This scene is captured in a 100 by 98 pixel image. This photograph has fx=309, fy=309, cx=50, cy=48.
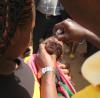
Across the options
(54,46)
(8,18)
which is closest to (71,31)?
(54,46)

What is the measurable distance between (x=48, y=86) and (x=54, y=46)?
0.19 m

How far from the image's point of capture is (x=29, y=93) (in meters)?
1.08

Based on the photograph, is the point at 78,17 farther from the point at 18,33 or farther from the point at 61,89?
the point at 61,89

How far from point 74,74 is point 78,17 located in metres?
2.43

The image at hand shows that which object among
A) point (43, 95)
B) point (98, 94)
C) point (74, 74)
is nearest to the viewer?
point (98, 94)

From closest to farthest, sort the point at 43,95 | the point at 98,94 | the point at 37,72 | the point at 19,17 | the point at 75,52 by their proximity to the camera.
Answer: the point at 19,17 < the point at 98,94 < the point at 43,95 < the point at 37,72 < the point at 75,52

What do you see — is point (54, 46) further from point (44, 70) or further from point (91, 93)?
point (91, 93)

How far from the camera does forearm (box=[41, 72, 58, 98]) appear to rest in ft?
3.85

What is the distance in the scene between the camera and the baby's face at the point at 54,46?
1.31 metres

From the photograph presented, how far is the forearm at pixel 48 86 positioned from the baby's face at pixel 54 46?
0.36 ft

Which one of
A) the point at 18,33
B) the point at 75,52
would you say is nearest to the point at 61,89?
the point at 18,33

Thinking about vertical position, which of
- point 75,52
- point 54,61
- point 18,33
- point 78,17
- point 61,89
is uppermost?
point 78,17

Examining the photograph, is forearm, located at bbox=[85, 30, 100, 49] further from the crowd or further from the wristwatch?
the wristwatch

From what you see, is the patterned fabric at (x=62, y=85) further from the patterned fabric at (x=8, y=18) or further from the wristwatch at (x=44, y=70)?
the patterned fabric at (x=8, y=18)
